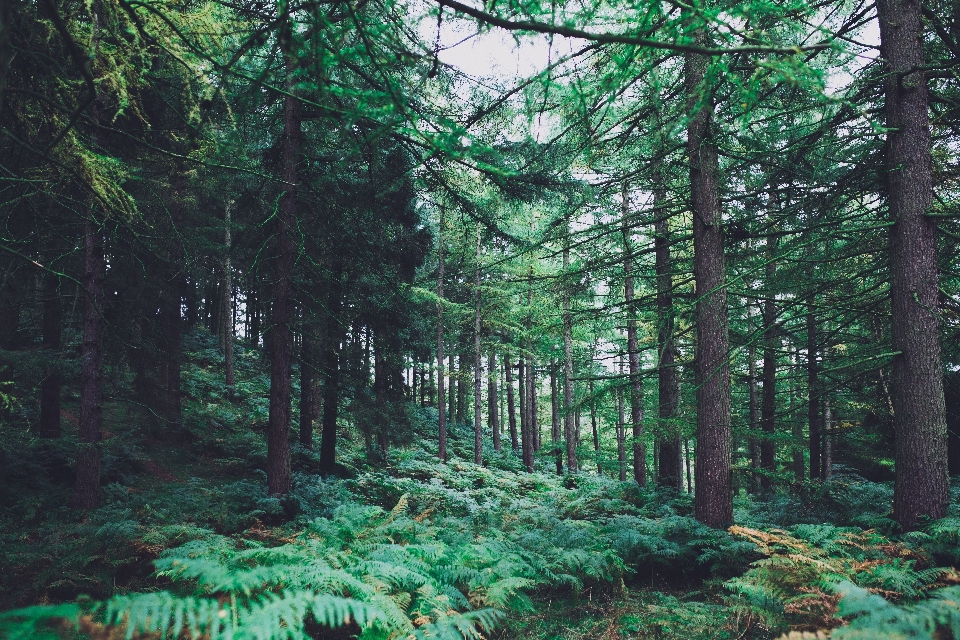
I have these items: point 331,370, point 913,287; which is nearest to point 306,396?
point 331,370

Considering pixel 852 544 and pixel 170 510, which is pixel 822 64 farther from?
pixel 170 510

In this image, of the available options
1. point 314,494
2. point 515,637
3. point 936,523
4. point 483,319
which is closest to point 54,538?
point 314,494

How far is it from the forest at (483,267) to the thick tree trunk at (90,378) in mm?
46

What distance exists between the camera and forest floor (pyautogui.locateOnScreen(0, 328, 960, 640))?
12.3ft

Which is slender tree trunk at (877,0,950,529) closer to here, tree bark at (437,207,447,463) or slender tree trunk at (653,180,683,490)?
slender tree trunk at (653,180,683,490)

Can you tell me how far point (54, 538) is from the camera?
232 inches

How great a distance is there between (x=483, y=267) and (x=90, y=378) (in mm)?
7166

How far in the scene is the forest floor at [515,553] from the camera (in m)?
3.74

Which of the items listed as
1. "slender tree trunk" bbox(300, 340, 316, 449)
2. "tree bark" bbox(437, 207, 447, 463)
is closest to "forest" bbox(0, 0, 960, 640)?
"slender tree trunk" bbox(300, 340, 316, 449)

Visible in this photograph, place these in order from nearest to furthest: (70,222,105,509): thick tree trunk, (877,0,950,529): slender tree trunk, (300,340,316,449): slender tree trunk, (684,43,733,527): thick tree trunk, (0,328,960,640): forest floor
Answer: (0,328,960,640): forest floor, (877,0,950,529): slender tree trunk, (684,43,733,527): thick tree trunk, (70,222,105,509): thick tree trunk, (300,340,316,449): slender tree trunk

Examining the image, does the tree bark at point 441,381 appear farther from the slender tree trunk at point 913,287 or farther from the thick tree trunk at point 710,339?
the slender tree trunk at point 913,287

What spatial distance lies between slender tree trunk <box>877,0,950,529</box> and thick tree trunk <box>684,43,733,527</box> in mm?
1952

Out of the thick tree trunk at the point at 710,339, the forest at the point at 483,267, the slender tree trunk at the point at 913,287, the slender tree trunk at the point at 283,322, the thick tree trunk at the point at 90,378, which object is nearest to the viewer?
the forest at the point at 483,267

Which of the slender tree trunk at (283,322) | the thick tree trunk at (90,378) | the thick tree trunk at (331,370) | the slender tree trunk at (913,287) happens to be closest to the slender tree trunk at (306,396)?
the thick tree trunk at (331,370)
